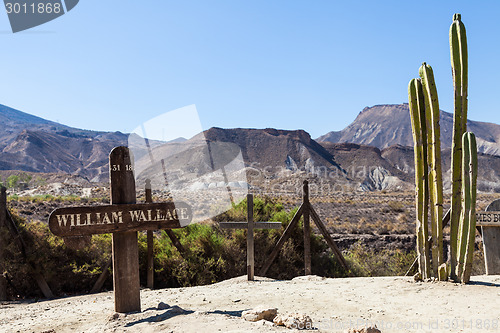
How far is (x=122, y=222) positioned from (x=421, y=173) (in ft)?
17.0

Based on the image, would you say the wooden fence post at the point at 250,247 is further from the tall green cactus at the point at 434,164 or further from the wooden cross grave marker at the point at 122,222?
the tall green cactus at the point at 434,164

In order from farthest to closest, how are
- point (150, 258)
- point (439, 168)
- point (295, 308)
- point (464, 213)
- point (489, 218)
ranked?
1. point (150, 258)
2. point (489, 218)
3. point (439, 168)
4. point (464, 213)
5. point (295, 308)

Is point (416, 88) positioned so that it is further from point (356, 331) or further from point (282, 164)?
point (282, 164)

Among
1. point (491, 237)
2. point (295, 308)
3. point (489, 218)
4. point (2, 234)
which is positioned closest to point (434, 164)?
point (489, 218)

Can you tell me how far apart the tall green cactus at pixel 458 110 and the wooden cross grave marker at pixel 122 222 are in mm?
4846

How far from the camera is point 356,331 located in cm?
404

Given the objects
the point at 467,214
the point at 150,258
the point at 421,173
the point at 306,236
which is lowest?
the point at 150,258

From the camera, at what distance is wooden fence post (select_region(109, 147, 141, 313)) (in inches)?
221

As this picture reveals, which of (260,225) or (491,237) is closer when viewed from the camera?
(491,237)

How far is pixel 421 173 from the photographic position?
298 inches

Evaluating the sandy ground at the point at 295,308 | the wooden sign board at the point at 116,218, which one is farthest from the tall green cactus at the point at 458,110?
the wooden sign board at the point at 116,218

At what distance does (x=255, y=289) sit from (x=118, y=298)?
2.64 meters

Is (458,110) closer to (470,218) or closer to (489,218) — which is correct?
(470,218)

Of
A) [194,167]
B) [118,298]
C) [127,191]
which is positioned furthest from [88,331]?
[194,167]
